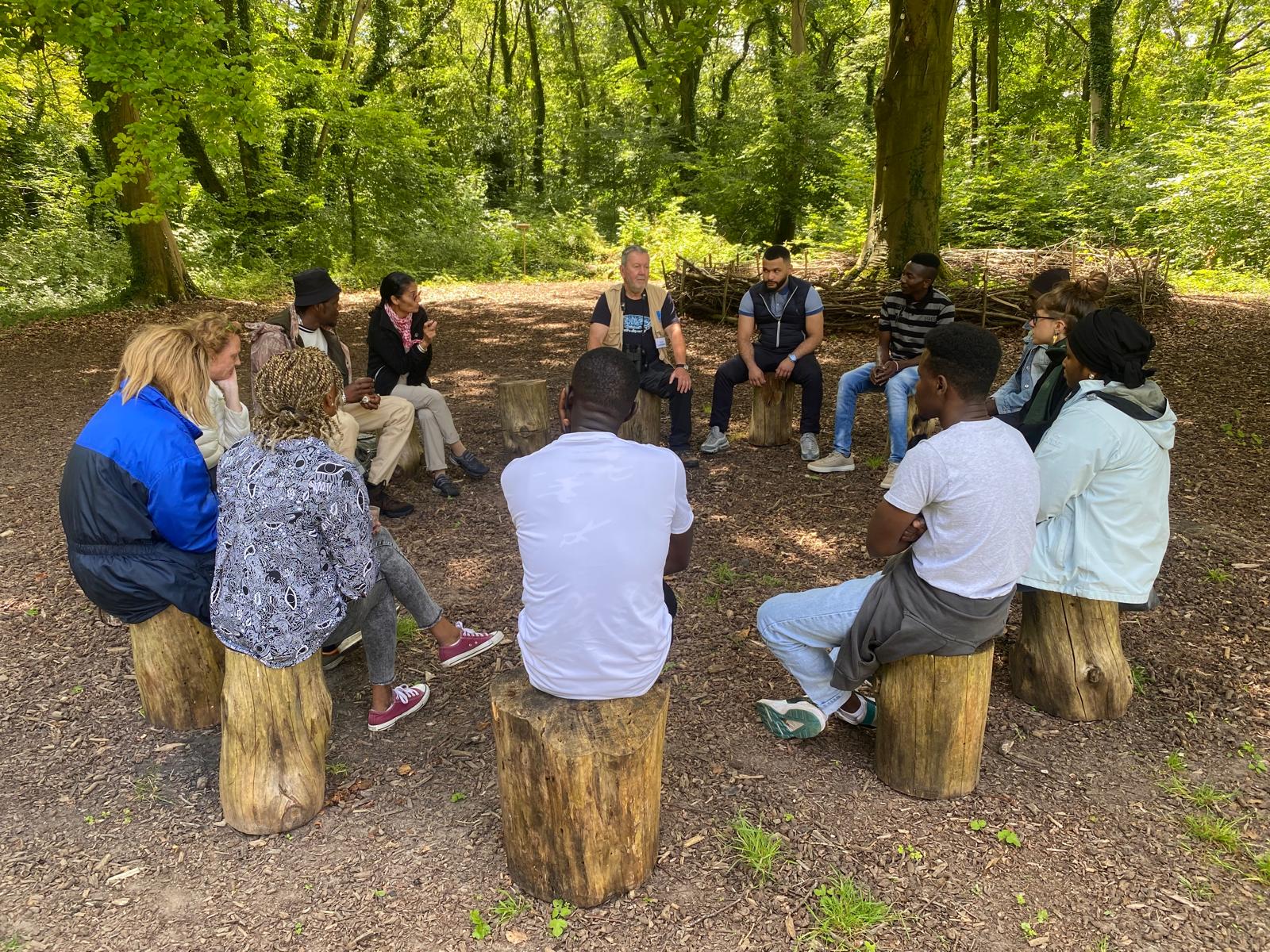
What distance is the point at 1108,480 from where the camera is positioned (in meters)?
3.24

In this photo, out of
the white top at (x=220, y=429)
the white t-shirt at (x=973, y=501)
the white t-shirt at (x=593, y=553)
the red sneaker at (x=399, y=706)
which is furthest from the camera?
the white top at (x=220, y=429)

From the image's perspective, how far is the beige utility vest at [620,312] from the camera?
6305 millimetres

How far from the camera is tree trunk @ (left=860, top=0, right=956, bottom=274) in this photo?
930 cm

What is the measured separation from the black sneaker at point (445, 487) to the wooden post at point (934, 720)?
378 centimetres

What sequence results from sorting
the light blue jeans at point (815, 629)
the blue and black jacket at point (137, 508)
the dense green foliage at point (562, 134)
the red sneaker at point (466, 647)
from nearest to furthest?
the light blue jeans at point (815, 629)
the blue and black jacket at point (137, 508)
the red sneaker at point (466, 647)
the dense green foliage at point (562, 134)

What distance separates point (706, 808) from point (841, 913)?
2.08 ft

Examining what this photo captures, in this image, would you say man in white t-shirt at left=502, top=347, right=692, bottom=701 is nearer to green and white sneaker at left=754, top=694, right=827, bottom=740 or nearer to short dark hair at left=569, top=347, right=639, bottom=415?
short dark hair at left=569, top=347, right=639, bottom=415

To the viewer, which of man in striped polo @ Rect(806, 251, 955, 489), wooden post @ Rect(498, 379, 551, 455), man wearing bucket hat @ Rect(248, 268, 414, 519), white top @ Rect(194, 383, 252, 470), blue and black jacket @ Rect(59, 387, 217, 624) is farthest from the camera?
wooden post @ Rect(498, 379, 551, 455)

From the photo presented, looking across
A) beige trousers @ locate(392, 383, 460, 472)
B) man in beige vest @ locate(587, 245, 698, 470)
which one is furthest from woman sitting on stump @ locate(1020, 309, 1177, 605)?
beige trousers @ locate(392, 383, 460, 472)

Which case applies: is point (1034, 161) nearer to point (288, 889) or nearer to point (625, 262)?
point (625, 262)

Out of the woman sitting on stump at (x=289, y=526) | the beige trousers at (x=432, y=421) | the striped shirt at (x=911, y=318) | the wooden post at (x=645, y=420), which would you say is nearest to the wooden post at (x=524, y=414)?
the beige trousers at (x=432, y=421)

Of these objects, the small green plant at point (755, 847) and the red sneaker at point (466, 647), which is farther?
the red sneaker at point (466, 647)

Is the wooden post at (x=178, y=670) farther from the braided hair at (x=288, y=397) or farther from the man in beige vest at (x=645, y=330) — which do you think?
the man in beige vest at (x=645, y=330)

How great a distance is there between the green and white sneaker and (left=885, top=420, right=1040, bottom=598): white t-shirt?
797 millimetres
